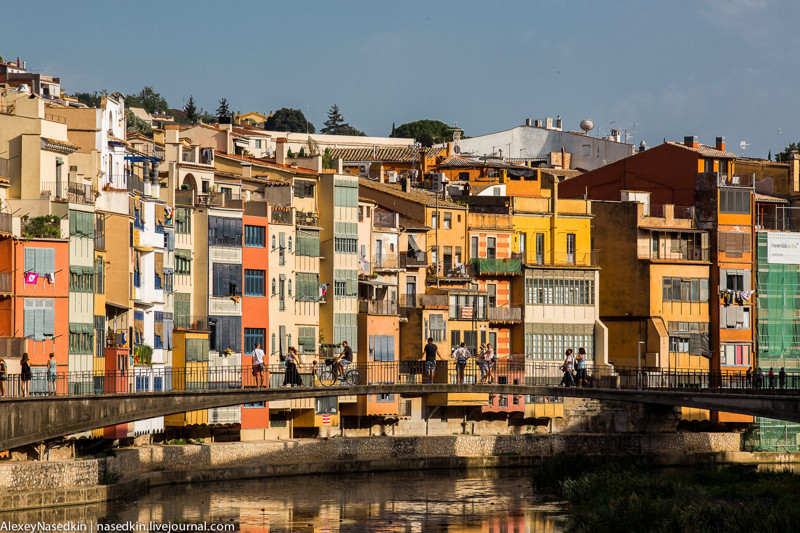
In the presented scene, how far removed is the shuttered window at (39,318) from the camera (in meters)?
65.2

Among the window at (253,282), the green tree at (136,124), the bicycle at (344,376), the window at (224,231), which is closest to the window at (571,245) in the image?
the window at (253,282)

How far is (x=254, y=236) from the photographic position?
3324 inches

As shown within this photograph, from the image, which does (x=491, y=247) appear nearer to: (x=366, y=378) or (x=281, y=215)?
(x=281, y=215)

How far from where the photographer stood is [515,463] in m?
89.7

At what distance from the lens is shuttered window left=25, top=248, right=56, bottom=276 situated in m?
65.7

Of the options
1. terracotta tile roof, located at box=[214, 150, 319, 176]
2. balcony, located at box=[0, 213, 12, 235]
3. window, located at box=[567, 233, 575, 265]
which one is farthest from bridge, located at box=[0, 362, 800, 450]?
window, located at box=[567, 233, 575, 265]

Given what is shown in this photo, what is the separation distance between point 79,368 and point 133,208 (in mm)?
9394

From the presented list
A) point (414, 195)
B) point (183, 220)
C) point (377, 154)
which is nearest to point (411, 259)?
point (414, 195)

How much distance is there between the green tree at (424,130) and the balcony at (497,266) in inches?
2752

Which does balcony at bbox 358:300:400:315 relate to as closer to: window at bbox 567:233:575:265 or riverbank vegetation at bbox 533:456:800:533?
window at bbox 567:233:575:265

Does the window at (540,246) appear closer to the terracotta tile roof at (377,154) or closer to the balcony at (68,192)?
the terracotta tile roof at (377,154)

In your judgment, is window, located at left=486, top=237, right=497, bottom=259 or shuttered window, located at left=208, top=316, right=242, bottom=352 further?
window, located at left=486, top=237, right=497, bottom=259

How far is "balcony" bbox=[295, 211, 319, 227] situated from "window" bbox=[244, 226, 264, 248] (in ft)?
12.2

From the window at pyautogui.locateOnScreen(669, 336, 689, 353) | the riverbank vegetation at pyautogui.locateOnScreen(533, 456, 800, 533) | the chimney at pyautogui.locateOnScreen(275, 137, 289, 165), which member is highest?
the chimney at pyautogui.locateOnScreen(275, 137, 289, 165)
